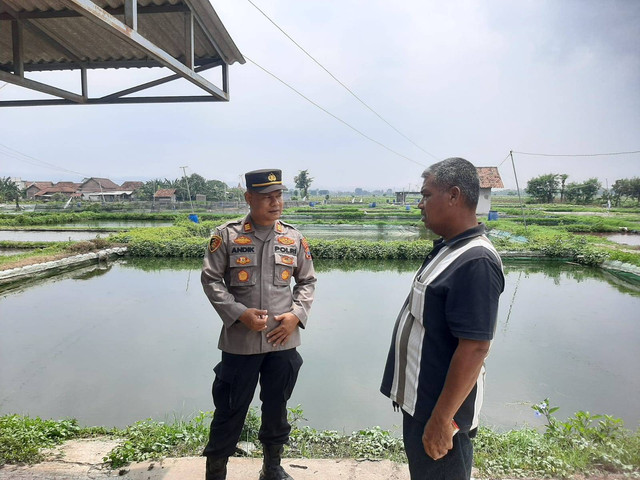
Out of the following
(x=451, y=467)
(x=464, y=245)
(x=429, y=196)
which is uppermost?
(x=429, y=196)

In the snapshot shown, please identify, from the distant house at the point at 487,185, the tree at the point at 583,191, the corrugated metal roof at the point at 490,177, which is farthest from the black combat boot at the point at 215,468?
the tree at the point at 583,191

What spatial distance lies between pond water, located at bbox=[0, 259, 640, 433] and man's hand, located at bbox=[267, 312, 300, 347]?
1.65 m

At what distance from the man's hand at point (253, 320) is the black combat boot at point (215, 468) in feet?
1.89

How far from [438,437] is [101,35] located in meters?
3.13

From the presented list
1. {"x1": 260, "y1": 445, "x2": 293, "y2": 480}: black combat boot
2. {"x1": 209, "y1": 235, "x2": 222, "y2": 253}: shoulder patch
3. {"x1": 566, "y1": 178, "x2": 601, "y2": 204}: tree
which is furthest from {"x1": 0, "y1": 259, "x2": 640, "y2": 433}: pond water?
{"x1": 566, "y1": 178, "x2": 601, "y2": 204}: tree

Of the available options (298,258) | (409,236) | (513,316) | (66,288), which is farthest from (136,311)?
(409,236)

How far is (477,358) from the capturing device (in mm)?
1073

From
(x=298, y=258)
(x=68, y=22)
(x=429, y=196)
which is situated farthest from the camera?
(x=68, y=22)

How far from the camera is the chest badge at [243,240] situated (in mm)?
1755

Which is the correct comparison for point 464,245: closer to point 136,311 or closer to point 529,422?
point 529,422

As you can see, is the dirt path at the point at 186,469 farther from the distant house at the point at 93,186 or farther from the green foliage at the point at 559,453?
the distant house at the point at 93,186

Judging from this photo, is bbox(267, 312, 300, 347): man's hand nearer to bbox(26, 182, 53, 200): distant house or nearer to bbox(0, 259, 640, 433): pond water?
bbox(0, 259, 640, 433): pond water

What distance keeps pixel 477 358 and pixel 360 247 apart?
1064 centimetres

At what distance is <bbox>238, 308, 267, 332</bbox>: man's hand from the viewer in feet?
5.32
